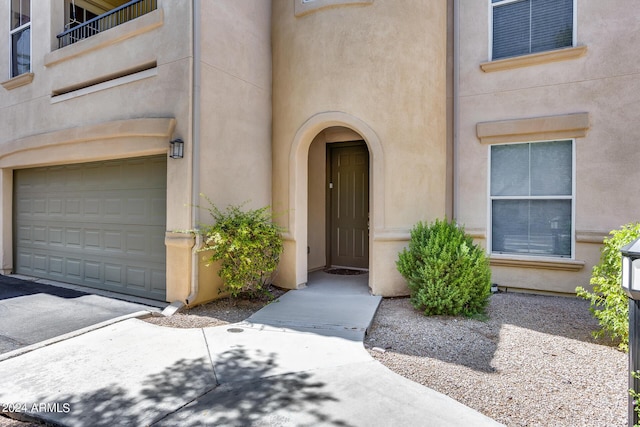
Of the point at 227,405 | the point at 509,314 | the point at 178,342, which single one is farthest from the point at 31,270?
the point at 509,314

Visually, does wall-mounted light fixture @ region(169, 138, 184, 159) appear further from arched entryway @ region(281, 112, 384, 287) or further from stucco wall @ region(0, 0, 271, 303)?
arched entryway @ region(281, 112, 384, 287)

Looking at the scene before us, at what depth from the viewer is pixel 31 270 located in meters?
8.73

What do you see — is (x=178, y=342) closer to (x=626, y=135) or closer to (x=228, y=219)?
(x=228, y=219)

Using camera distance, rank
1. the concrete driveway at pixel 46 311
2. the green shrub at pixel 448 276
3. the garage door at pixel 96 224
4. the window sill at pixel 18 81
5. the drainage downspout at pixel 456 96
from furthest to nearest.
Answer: the window sill at pixel 18 81
the drainage downspout at pixel 456 96
the garage door at pixel 96 224
the green shrub at pixel 448 276
the concrete driveway at pixel 46 311

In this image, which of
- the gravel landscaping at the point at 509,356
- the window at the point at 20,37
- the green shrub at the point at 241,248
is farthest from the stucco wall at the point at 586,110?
the window at the point at 20,37

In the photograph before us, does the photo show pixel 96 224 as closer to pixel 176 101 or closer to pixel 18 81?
Result: pixel 176 101

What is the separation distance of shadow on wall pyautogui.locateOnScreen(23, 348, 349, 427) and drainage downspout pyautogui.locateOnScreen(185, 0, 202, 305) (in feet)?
7.56

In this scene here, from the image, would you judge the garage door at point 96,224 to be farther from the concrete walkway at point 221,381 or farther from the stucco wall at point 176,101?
the concrete walkway at point 221,381

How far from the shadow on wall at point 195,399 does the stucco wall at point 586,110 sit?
518cm

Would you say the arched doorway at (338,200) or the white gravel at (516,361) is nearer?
the white gravel at (516,361)

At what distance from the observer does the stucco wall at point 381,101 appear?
6.54 m

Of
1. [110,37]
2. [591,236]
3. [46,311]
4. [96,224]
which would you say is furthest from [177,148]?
[591,236]

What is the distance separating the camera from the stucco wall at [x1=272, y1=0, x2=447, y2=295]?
654 centimetres

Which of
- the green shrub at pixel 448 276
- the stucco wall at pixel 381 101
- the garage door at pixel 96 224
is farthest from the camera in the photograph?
the garage door at pixel 96 224
